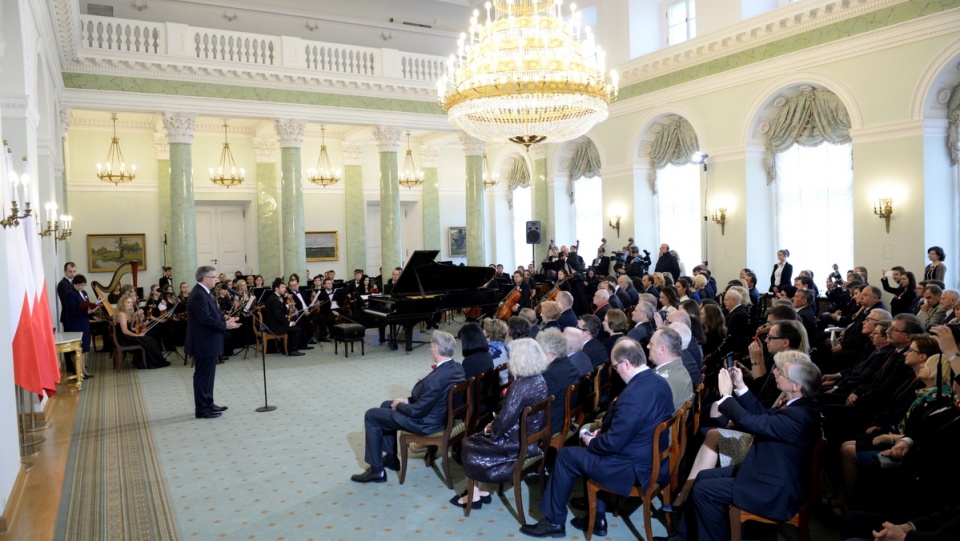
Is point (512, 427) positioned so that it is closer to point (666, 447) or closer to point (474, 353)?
point (666, 447)

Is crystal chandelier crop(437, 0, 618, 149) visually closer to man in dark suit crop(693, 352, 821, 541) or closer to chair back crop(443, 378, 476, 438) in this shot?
chair back crop(443, 378, 476, 438)

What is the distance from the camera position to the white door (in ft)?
64.3

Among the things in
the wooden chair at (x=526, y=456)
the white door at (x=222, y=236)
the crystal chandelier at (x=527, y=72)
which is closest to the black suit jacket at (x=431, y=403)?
the wooden chair at (x=526, y=456)

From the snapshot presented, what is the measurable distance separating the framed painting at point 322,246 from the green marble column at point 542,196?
6207 mm

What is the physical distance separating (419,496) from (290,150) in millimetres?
12017

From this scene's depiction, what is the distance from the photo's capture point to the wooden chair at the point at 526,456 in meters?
4.43

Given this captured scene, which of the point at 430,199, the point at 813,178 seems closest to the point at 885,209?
the point at 813,178

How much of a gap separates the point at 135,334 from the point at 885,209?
12.3 metres

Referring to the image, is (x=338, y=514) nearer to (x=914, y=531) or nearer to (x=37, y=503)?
(x=37, y=503)

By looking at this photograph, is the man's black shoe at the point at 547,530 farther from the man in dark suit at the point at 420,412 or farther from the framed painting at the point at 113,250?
the framed painting at the point at 113,250

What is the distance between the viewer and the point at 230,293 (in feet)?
38.9

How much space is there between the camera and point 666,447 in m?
4.17

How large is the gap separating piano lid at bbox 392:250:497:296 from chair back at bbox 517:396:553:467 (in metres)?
6.59

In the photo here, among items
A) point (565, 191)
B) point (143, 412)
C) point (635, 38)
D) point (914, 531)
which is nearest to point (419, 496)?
point (914, 531)
